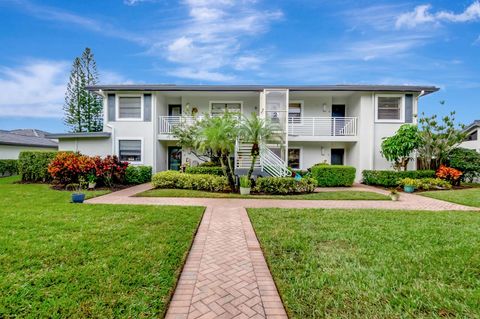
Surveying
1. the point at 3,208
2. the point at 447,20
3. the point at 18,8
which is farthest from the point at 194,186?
the point at 447,20

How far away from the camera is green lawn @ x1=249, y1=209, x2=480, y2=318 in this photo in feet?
9.36

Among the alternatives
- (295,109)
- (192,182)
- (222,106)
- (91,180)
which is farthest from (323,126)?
(91,180)

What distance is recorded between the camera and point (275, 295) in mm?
3068

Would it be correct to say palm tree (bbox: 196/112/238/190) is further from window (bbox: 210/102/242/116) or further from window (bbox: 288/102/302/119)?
window (bbox: 288/102/302/119)

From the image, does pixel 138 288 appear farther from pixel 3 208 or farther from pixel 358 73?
pixel 358 73

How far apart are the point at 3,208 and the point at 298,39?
59.8 feet

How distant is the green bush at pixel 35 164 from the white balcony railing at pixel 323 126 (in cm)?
1432

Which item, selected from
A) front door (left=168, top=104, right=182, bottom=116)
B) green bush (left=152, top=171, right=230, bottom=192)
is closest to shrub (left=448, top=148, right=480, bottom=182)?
green bush (left=152, top=171, right=230, bottom=192)

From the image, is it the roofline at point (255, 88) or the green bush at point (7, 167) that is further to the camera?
the green bush at point (7, 167)

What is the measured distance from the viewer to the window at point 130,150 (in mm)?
16156

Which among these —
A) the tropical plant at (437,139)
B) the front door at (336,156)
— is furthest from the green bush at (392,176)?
the front door at (336,156)

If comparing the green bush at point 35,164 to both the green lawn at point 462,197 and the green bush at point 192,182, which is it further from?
the green lawn at point 462,197

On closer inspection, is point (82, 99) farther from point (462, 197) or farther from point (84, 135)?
→ point (462, 197)

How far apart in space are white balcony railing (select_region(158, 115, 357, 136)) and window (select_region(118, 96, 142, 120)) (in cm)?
154
